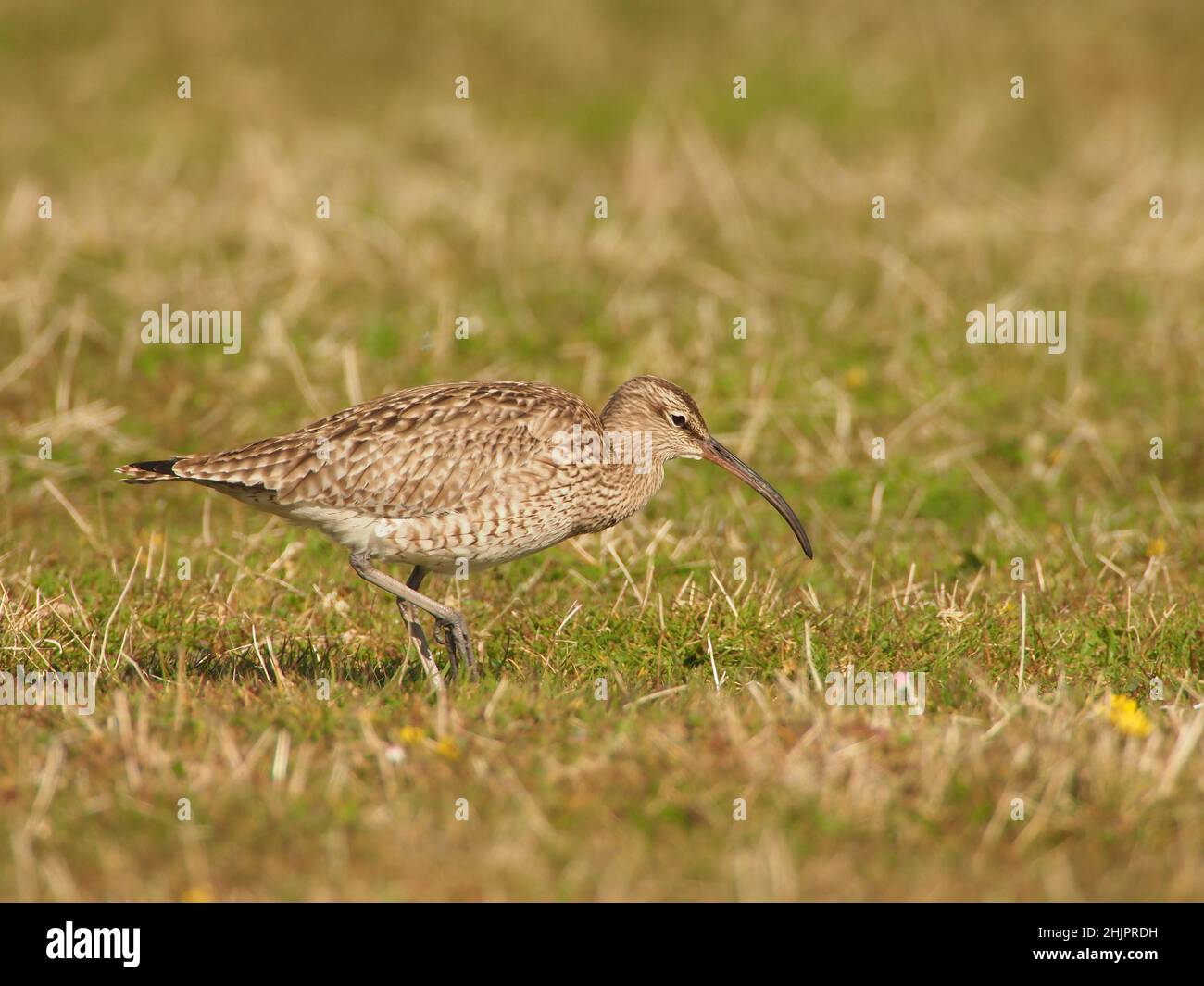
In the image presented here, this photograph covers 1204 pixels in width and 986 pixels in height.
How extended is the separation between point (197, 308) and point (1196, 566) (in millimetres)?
6492

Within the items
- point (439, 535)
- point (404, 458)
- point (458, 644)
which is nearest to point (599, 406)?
point (404, 458)

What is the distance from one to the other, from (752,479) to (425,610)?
189 centimetres

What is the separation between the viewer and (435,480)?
7.14 meters

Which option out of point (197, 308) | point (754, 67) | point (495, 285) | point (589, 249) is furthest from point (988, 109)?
point (197, 308)

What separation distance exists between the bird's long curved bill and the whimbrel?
0.74 metres

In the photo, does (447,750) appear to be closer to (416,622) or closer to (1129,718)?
(416,622)

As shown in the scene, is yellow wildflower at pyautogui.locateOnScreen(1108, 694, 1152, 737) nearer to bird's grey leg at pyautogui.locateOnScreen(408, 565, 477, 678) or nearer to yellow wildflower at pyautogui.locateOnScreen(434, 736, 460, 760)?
yellow wildflower at pyautogui.locateOnScreen(434, 736, 460, 760)

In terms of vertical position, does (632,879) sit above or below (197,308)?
below

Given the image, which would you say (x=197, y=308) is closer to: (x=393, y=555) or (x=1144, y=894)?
(x=393, y=555)

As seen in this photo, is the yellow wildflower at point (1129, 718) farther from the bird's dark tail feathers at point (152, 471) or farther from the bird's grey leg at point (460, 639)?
the bird's dark tail feathers at point (152, 471)

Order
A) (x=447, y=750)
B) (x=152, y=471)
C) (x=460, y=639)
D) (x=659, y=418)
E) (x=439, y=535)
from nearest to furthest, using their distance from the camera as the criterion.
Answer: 1. (x=447, y=750)
2. (x=460, y=639)
3. (x=439, y=535)
4. (x=152, y=471)
5. (x=659, y=418)

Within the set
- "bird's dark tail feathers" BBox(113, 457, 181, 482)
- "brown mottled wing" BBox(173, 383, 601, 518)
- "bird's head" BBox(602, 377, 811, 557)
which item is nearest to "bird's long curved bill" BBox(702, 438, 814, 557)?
"bird's head" BBox(602, 377, 811, 557)

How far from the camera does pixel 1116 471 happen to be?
9.72 m

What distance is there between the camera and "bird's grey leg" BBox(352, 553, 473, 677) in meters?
6.96
